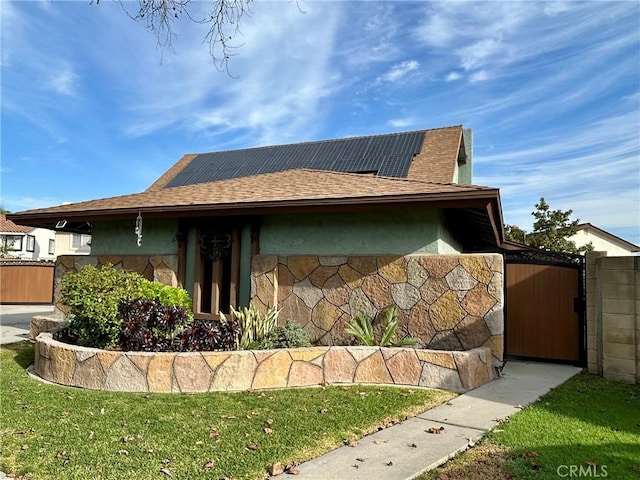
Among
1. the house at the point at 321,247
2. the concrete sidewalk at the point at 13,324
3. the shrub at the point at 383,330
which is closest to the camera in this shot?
the shrub at the point at 383,330

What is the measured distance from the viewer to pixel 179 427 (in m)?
4.49

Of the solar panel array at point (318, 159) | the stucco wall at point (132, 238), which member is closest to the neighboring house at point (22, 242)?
the solar panel array at point (318, 159)

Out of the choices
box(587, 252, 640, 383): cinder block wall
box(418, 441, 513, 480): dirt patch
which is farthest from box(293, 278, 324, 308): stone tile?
box(587, 252, 640, 383): cinder block wall

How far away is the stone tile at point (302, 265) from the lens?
27.6 ft

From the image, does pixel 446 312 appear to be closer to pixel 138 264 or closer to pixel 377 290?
pixel 377 290

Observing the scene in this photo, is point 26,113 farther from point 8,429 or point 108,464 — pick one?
point 108,464

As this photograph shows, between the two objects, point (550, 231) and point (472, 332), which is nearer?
point (472, 332)

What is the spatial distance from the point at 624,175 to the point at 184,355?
14987 mm

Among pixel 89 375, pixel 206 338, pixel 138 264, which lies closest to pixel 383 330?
pixel 206 338

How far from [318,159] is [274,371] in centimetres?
1220

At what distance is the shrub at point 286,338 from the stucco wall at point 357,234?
162 cm

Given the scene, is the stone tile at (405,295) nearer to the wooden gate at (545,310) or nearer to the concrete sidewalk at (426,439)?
the concrete sidewalk at (426,439)

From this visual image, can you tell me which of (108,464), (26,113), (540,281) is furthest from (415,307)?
(26,113)

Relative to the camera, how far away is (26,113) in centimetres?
1361
